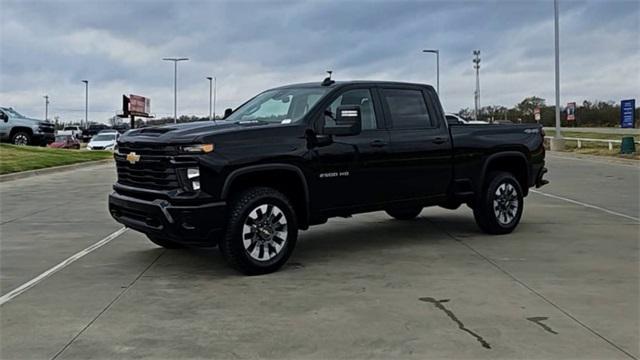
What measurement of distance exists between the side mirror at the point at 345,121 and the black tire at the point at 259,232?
35.0 inches

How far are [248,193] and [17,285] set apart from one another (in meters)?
2.39

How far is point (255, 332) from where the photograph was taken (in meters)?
4.91

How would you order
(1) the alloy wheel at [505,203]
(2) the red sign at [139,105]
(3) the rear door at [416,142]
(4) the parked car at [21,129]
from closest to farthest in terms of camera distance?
1. (3) the rear door at [416,142]
2. (1) the alloy wheel at [505,203]
3. (4) the parked car at [21,129]
4. (2) the red sign at [139,105]

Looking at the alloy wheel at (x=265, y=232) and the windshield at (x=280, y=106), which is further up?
the windshield at (x=280, y=106)

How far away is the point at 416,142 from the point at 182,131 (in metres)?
2.97

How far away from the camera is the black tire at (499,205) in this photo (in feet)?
29.2

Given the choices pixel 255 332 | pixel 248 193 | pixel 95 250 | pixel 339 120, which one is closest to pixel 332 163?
pixel 339 120

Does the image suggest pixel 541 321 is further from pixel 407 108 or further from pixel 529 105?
pixel 529 105

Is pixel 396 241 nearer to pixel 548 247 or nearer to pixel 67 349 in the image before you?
pixel 548 247

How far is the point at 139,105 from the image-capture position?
57281mm

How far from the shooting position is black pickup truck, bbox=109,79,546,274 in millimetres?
6395

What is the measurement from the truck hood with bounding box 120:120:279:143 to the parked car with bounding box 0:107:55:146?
27.1m

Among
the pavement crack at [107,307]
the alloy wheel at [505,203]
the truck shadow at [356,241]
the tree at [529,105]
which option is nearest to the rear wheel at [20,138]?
the truck shadow at [356,241]

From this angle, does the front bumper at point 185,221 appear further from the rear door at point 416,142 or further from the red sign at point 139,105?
the red sign at point 139,105
